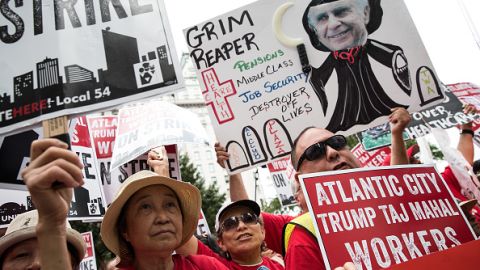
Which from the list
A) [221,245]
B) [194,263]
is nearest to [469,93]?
[221,245]

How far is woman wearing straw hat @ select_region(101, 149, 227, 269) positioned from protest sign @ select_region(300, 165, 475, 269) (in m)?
0.84

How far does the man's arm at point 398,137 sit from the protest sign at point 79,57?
1.46 meters

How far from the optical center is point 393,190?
1996 mm

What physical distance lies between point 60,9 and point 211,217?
71.6 ft

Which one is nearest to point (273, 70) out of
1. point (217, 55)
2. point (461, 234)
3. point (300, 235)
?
point (217, 55)

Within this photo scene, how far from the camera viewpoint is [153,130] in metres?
3.39

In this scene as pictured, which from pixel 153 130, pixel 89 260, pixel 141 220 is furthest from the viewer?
pixel 89 260

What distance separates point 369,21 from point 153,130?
6.61ft

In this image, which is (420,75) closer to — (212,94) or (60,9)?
(212,94)

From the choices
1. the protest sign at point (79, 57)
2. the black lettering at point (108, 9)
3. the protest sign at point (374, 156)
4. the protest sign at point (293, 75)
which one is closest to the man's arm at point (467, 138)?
the protest sign at point (374, 156)

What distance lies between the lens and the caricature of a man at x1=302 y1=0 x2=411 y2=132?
2854 millimetres

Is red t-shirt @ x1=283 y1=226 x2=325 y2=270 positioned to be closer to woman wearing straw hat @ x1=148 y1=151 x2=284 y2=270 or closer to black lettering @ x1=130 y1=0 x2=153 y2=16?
woman wearing straw hat @ x1=148 y1=151 x2=284 y2=270

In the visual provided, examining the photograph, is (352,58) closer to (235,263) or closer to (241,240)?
(241,240)

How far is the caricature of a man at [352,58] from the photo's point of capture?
9.36 ft
